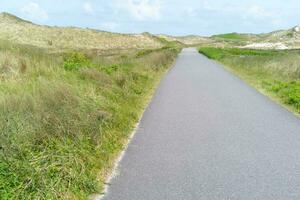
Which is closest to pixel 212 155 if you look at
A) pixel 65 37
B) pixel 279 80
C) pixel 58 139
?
pixel 58 139

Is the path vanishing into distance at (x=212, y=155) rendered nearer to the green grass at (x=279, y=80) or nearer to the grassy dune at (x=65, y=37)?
the green grass at (x=279, y=80)

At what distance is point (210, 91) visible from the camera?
14.4 metres

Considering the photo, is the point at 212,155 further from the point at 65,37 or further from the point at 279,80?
the point at 65,37

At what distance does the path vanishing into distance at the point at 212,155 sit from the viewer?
4.89m

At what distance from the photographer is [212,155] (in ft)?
20.8

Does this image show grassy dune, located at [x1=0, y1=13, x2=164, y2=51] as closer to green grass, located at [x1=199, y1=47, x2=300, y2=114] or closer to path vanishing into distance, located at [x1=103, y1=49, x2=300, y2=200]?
green grass, located at [x1=199, y1=47, x2=300, y2=114]

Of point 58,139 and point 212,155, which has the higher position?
point 58,139

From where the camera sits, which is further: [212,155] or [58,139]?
[212,155]

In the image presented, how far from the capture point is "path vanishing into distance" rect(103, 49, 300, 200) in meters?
4.89

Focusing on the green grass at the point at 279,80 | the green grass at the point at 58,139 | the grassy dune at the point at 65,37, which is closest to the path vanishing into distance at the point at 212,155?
the green grass at the point at 58,139

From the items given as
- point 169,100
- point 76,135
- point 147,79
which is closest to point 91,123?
point 76,135

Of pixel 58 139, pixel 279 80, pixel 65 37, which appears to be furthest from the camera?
pixel 65 37

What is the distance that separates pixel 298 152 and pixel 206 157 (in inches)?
68.4

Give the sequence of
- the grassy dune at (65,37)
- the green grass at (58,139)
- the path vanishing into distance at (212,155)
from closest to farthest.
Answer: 1. the green grass at (58,139)
2. the path vanishing into distance at (212,155)
3. the grassy dune at (65,37)
